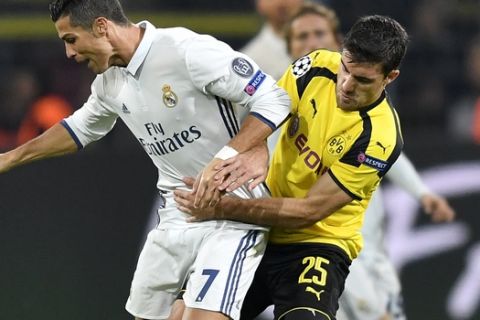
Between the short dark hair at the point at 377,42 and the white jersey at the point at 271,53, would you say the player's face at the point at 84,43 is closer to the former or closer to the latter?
the short dark hair at the point at 377,42

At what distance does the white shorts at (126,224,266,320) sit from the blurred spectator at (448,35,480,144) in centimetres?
496

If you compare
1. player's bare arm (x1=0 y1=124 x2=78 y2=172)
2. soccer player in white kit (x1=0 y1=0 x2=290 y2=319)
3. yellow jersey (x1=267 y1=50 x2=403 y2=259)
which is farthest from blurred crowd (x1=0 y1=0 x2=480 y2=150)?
yellow jersey (x1=267 y1=50 x2=403 y2=259)

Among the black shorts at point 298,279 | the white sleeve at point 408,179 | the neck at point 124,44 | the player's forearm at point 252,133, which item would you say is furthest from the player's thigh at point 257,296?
the white sleeve at point 408,179

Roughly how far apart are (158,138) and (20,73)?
14.9 ft

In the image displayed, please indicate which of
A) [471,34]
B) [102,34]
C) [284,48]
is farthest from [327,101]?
[471,34]

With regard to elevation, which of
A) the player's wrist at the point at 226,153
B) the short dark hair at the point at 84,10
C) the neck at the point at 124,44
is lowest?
the player's wrist at the point at 226,153

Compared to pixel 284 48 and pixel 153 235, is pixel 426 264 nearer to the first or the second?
pixel 284 48

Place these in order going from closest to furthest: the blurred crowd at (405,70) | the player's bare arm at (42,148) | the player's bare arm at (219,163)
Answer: the player's bare arm at (219,163) → the player's bare arm at (42,148) → the blurred crowd at (405,70)

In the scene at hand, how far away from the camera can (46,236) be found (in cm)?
678

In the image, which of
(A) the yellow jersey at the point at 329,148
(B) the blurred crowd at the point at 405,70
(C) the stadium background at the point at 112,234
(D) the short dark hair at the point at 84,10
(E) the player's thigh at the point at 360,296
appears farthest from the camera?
(B) the blurred crowd at the point at 405,70

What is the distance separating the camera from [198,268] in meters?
4.41

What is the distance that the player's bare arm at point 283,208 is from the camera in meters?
4.38

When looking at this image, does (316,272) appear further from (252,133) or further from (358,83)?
(358,83)

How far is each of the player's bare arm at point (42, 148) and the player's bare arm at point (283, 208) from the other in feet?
2.21
